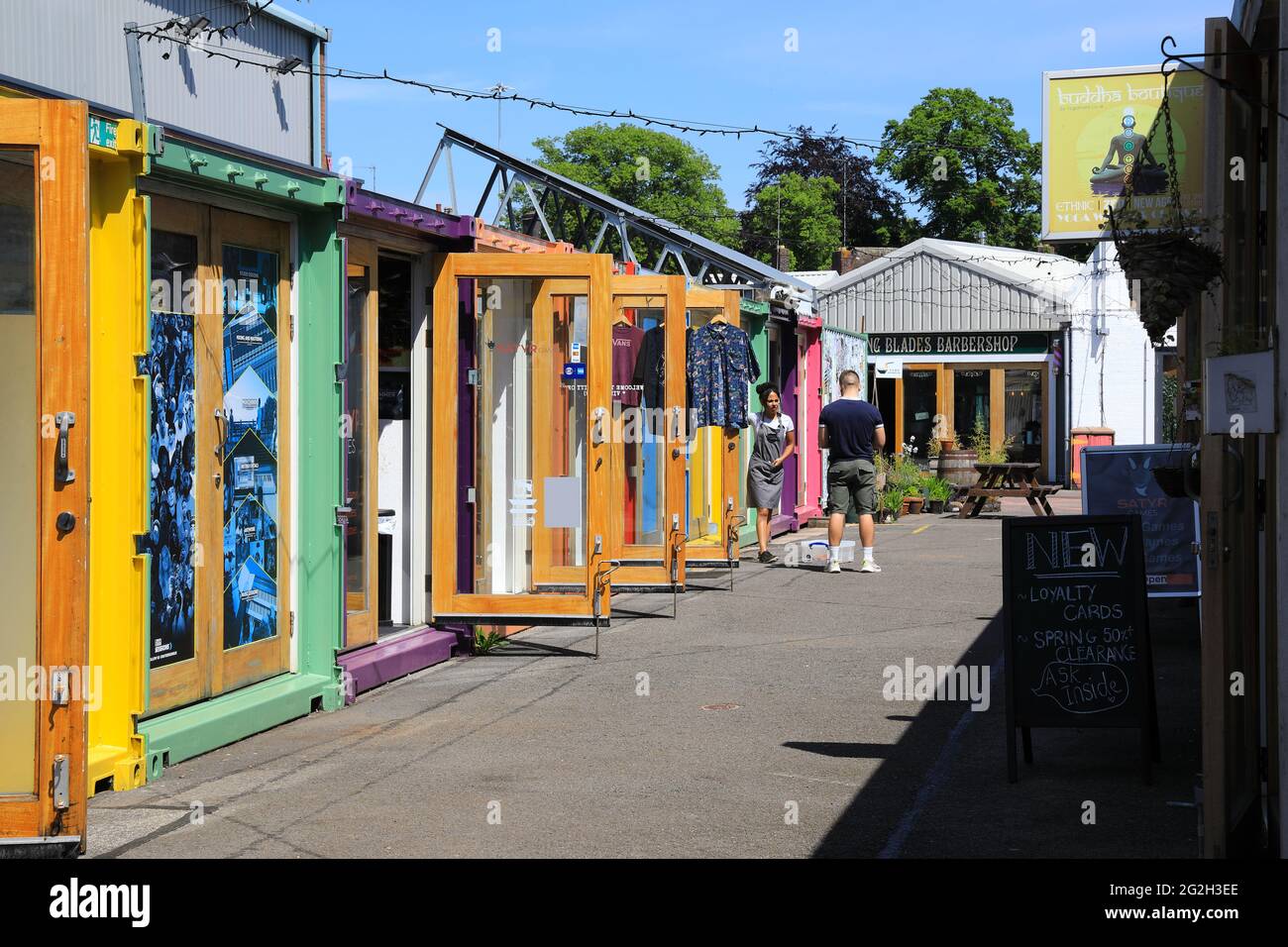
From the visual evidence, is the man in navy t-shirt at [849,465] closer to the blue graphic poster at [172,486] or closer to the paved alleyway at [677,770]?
the paved alleyway at [677,770]

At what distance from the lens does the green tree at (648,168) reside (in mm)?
71875

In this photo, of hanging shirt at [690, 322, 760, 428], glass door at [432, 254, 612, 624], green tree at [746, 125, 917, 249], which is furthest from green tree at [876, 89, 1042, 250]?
glass door at [432, 254, 612, 624]

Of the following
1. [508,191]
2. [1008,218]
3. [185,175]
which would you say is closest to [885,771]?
[185,175]

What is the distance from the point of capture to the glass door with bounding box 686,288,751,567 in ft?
48.8

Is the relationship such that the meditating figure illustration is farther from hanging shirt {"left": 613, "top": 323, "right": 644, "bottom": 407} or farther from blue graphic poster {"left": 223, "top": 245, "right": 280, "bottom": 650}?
blue graphic poster {"left": 223, "top": 245, "right": 280, "bottom": 650}

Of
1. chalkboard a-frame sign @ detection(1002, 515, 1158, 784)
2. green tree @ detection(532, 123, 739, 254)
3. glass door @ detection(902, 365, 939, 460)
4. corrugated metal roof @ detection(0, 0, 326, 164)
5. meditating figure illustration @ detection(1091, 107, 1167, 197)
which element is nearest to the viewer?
chalkboard a-frame sign @ detection(1002, 515, 1158, 784)

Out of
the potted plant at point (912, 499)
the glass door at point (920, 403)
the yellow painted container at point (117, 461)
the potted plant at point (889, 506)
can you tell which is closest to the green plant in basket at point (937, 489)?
the potted plant at point (912, 499)

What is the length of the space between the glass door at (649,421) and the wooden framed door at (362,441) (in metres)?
3.76

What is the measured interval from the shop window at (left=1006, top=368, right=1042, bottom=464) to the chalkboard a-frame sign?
1084 inches

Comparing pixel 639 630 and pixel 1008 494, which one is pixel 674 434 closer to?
→ pixel 639 630

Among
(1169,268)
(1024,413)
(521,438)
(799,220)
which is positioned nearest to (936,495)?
(1024,413)

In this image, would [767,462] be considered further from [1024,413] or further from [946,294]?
[946,294]

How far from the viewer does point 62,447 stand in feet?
18.8

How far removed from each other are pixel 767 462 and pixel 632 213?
3127 millimetres
